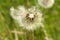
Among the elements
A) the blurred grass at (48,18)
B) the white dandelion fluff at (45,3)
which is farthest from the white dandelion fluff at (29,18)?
the blurred grass at (48,18)

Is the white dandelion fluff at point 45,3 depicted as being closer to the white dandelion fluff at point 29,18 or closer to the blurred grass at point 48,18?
the white dandelion fluff at point 29,18

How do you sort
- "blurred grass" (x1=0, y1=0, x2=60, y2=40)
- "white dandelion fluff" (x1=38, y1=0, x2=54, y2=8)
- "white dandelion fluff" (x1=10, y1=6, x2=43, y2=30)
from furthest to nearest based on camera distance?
1. "blurred grass" (x1=0, y1=0, x2=60, y2=40)
2. "white dandelion fluff" (x1=38, y1=0, x2=54, y2=8)
3. "white dandelion fluff" (x1=10, y1=6, x2=43, y2=30)

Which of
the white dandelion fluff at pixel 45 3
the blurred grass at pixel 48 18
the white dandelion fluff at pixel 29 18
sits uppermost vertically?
the blurred grass at pixel 48 18

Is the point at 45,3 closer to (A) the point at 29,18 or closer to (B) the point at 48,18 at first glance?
(A) the point at 29,18

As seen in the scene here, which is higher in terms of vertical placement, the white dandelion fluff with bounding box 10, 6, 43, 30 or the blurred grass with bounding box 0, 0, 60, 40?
the blurred grass with bounding box 0, 0, 60, 40

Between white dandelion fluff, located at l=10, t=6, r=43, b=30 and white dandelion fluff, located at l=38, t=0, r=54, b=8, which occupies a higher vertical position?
white dandelion fluff, located at l=38, t=0, r=54, b=8

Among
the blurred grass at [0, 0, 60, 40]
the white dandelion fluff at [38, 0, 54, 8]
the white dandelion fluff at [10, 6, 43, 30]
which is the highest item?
the blurred grass at [0, 0, 60, 40]

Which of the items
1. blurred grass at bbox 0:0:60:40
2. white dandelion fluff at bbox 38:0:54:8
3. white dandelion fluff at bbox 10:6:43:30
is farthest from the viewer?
blurred grass at bbox 0:0:60:40

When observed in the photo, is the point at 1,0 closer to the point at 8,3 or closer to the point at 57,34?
the point at 8,3

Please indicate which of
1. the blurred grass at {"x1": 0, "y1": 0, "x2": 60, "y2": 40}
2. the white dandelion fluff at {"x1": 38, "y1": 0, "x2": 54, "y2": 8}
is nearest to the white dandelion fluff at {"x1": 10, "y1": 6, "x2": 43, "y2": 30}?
the white dandelion fluff at {"x1": 38, "y1": 0, "x2": 54, "y2": 8}

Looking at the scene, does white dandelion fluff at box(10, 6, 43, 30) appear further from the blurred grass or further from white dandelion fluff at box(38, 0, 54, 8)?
the blurred grass

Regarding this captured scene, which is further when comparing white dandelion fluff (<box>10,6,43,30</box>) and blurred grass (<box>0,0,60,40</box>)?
blurred grass (<box>0,0,60,40</box>)
